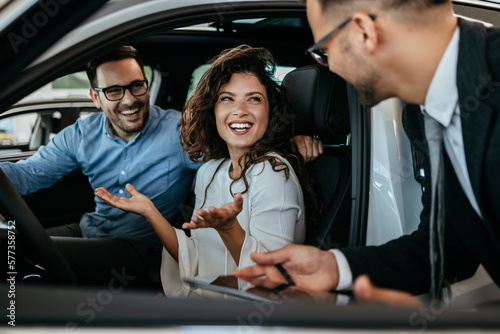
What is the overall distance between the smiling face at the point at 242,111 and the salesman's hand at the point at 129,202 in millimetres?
428

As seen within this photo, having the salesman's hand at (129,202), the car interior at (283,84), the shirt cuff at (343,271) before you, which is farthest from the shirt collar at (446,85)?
the salesman's hand at (129,202)

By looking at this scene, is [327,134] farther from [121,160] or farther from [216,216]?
[121,160]

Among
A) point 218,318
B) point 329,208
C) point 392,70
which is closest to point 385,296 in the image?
point 218,318

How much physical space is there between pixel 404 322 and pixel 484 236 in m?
0.50

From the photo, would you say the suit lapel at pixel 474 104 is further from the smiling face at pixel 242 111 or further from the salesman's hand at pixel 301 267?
the smiling face at pixel 242 111

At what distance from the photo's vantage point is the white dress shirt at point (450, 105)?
1.06m

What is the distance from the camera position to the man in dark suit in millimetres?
1008

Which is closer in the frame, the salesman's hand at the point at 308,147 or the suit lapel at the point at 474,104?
the suit lapel at the point at 474,104

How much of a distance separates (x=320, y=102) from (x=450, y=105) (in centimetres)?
75

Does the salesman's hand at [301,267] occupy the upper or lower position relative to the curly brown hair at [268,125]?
lower

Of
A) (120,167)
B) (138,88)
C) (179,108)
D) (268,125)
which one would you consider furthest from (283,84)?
(179,108)

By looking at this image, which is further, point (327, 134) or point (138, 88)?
point (138, 88)

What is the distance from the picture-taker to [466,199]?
1162 mm

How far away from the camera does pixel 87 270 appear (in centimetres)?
186
